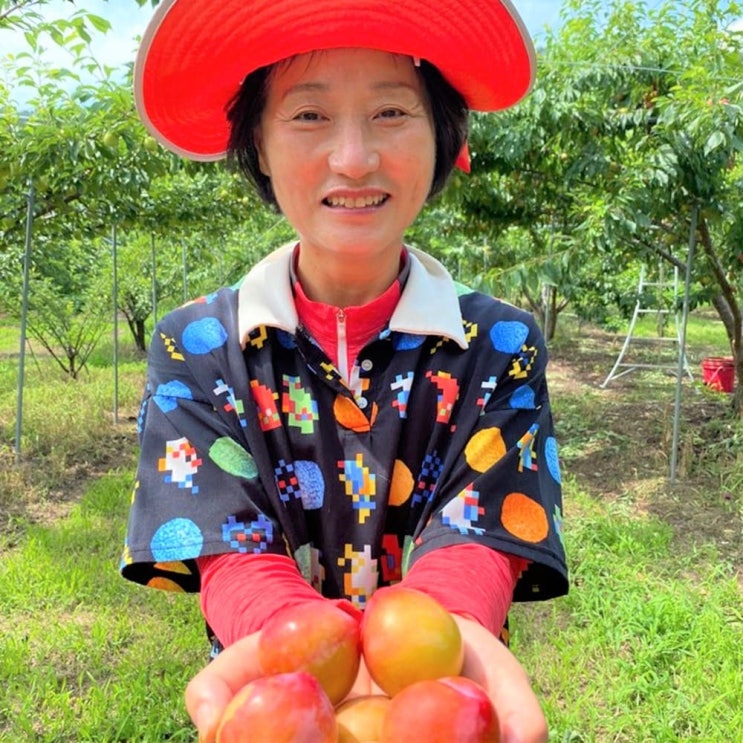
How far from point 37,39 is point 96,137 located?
0.81m

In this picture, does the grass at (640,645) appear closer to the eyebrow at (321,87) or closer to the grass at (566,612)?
the grass at (566,612)

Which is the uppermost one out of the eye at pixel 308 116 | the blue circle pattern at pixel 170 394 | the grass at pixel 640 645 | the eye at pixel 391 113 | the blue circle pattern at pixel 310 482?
the eye at pixel 391 113

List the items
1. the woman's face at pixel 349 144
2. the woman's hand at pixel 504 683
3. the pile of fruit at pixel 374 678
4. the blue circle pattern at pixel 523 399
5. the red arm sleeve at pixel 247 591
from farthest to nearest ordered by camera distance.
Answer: the blue circle pattern at pixel 523 399
the woman's face at pixel 349 144
the red arm sleeve at pixel 247 591
the woman's hand at pixel 504 683
the pile of fruit at pixel 374 678

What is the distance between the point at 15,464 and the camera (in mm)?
4801

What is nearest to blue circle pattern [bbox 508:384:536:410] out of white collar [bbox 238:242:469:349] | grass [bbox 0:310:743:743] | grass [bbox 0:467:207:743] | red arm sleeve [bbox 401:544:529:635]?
white collar [bbox 238:242:469:349]

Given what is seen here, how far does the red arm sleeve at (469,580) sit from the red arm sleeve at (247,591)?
10 centimetres

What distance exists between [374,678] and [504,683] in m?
0.14

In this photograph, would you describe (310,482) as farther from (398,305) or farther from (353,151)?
(353,151)

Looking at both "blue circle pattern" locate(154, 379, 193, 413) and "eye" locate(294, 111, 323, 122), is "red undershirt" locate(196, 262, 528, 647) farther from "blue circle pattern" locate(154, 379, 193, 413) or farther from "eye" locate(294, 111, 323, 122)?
"eye" locate(294, 111, 323, 122)

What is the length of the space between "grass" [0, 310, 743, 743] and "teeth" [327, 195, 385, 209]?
73.0 inches

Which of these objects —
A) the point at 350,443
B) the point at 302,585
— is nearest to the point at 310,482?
the point at 350,443

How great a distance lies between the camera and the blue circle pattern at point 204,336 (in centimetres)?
103

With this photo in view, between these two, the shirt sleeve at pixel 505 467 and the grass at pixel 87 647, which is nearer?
the shirt sleeve at pixel 505 467

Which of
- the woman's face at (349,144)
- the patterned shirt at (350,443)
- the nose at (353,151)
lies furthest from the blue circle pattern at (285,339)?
the nose at (353,151)
